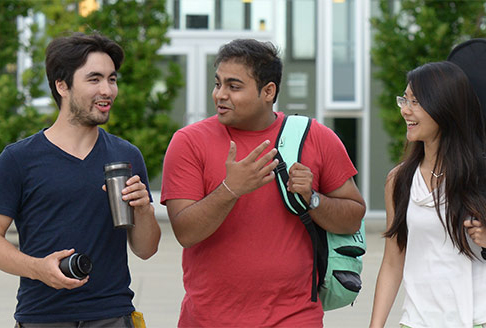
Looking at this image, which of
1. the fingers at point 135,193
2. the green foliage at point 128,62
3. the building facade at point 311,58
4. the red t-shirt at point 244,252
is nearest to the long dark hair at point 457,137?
the red t-shirt at point 244,252

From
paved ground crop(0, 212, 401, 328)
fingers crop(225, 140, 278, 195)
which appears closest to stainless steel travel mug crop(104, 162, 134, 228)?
fingers crop(225, 140, 278, 195)

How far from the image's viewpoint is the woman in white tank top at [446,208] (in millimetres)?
3336

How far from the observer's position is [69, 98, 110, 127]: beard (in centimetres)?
332

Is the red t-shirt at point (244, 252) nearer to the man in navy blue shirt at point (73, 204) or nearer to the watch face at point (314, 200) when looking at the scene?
the watch face at point (314, 200)

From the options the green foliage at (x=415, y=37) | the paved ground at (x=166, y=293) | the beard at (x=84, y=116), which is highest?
the green foliage at (x=415, y=37)

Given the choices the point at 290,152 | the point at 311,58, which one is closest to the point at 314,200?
the point at 290,152

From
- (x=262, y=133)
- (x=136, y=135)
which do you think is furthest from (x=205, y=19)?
(x=262, y=133)

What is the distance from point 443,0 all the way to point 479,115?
991cm

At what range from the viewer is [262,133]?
11.7ft

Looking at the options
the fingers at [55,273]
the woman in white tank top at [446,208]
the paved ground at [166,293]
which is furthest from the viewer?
the paved ground at [166,293]

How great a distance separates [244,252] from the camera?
350 centimetres

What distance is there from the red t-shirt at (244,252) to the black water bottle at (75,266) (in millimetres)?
562

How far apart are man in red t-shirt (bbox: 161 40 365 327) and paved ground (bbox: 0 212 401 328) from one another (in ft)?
11.9

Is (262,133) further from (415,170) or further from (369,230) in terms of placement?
(369,230)
